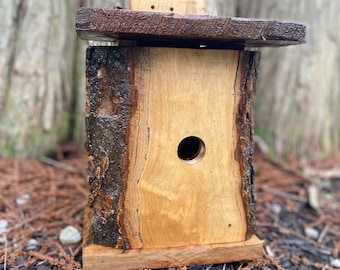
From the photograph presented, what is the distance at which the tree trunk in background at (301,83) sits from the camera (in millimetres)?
3617

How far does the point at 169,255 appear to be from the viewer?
185cm

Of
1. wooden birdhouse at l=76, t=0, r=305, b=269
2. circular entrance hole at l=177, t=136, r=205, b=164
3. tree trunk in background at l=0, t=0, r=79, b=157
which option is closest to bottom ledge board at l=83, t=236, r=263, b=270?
wooden birdhouse at l=76, t=0, r=305, b=269

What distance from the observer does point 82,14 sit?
4.72ft

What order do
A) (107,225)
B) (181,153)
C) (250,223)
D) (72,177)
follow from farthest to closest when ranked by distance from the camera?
(72,177)
(181,153)
(250,223)
(107,225)

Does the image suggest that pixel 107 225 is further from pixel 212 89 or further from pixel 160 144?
pixel 212 89

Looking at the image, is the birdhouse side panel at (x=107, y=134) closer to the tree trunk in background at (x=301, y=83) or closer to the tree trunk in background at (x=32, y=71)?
the tree trunk in background at (x=32, y=71)

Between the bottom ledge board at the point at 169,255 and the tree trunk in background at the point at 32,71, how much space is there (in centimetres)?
172

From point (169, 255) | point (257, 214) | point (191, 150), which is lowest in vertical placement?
point (257, 214)

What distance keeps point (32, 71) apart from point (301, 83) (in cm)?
238

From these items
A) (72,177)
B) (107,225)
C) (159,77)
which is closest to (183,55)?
(159,77)

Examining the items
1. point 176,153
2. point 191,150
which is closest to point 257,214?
point 191,150

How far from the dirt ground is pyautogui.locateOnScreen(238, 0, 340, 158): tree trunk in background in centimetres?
25

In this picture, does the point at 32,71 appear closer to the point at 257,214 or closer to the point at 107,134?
the point at 107,134

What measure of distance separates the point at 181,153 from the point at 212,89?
1.53 ft
